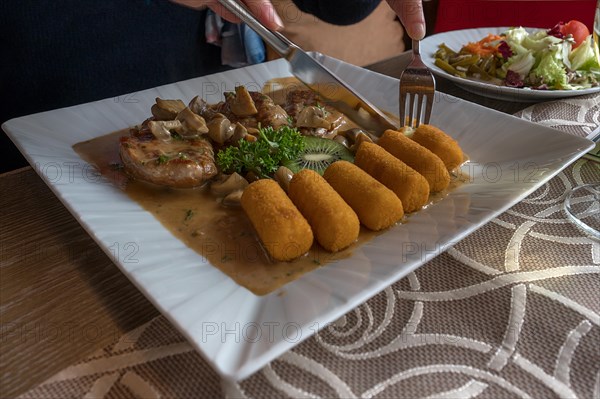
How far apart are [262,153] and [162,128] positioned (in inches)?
13.5

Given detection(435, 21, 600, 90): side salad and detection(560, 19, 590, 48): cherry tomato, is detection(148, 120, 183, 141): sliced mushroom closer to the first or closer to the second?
detection(435, 21, 600, 90): side salad

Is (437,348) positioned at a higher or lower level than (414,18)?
lower

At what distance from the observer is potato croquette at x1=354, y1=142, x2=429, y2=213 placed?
4.39 ft

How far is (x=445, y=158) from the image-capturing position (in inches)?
61.2

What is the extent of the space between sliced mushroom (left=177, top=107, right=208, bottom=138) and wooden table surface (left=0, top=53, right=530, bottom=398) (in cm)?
45

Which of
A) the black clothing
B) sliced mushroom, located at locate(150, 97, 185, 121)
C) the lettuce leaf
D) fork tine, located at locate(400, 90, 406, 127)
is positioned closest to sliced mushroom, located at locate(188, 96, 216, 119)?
sliced mushroom, located at locate(150, 97, 185, 121)

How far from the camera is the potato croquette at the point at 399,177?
4.39ft

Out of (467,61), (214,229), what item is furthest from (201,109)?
(467,61)

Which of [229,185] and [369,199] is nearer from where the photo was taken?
[369,199]

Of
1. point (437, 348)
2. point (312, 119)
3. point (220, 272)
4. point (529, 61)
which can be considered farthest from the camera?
point (529, 61)

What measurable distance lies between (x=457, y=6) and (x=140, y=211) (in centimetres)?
380

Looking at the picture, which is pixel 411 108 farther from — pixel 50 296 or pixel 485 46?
pixel 50 296

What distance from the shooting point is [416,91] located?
1863 millimetres

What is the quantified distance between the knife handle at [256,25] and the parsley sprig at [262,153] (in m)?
0.34
